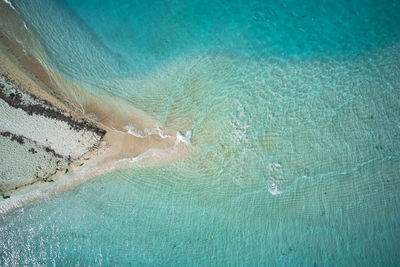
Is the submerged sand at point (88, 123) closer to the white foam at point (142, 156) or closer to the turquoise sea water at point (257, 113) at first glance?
the white foam at point (142, 156)

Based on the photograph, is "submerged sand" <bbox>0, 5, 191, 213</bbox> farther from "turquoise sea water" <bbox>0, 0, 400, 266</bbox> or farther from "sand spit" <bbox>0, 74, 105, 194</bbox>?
"turquoise sea water" <bbox>0, 0, 400, 266</bbox>

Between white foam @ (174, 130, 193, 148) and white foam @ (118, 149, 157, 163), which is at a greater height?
white foam @ (174, 130, 193, 148)

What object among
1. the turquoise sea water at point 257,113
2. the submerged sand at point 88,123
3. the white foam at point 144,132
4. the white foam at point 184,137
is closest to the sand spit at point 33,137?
the submerged sand at point 88,123

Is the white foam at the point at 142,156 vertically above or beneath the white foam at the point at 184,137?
beneath

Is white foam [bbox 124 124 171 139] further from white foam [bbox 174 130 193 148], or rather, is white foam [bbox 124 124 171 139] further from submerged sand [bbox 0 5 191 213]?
white foam [bbox 174 130 193 148]

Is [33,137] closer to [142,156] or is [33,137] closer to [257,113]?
[142,156]

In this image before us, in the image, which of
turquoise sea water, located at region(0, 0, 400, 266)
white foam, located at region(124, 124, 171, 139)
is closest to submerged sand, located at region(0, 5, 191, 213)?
white foam, located at region(124, 124, 171, 139)

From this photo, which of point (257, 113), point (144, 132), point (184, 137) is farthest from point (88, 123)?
point (257, 113)

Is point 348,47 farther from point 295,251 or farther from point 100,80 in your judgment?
point 100,80

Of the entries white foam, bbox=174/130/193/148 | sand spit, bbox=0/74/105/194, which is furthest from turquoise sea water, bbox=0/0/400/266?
sand spit, bbox=0/74/105/194

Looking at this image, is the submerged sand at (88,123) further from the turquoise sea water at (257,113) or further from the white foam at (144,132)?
the turquoise sea water at (257,113)
